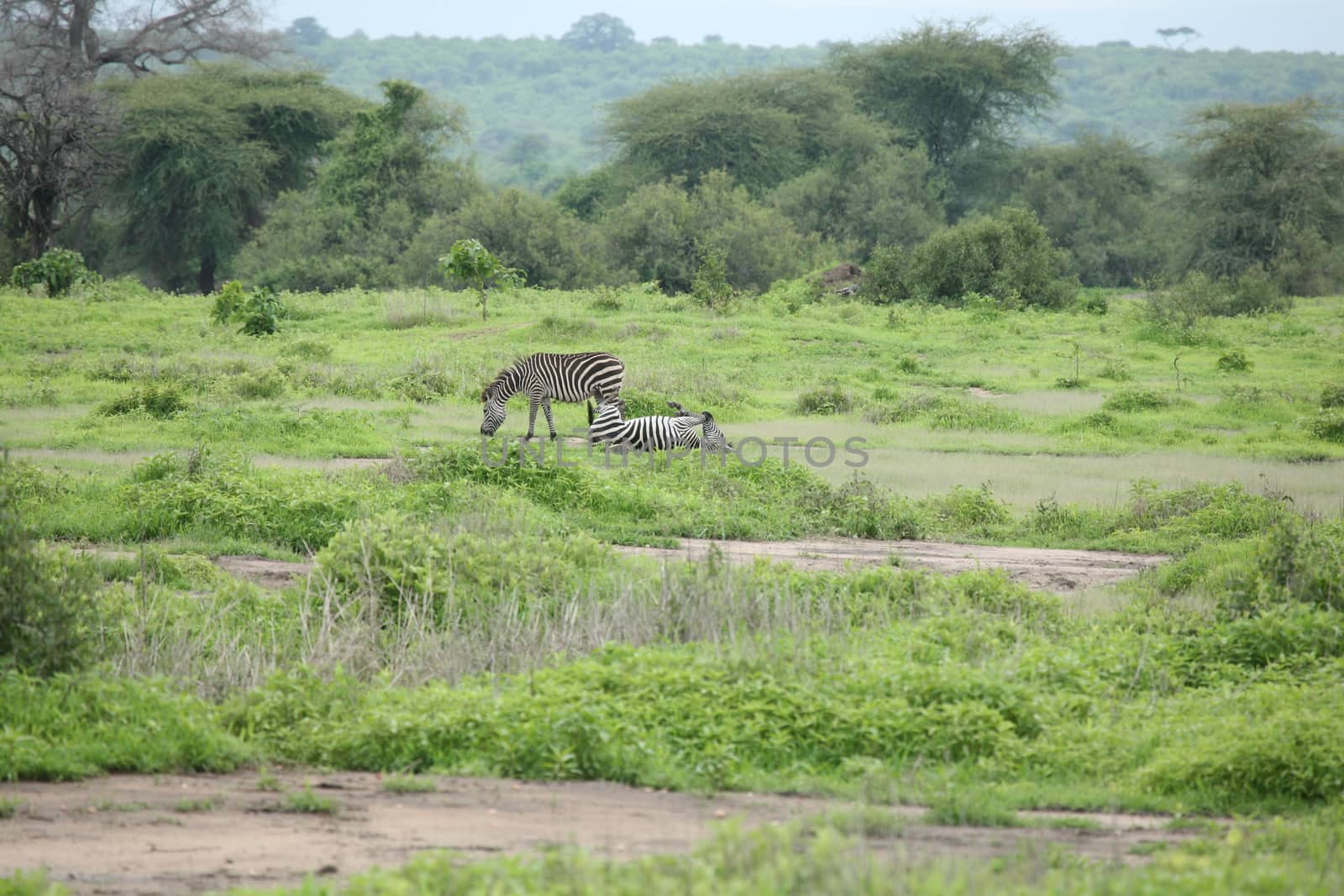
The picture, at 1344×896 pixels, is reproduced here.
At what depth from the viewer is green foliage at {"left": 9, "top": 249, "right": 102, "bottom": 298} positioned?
92.1 feet

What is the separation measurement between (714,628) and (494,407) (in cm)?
784

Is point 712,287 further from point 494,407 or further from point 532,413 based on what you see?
point 532,413

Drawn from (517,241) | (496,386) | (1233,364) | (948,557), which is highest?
(517,241)

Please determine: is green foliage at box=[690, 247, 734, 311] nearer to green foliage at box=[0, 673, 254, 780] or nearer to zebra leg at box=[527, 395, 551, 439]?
zebra leg at box=[527, 395, 551, 439]

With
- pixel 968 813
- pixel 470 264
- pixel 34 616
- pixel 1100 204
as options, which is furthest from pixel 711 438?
pixel 1100 204

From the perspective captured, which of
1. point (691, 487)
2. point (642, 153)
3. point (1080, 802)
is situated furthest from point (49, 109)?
point (1080, 802)

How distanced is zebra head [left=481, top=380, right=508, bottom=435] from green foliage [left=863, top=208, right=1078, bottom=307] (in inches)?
602

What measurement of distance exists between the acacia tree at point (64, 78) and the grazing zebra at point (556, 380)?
2215 cm

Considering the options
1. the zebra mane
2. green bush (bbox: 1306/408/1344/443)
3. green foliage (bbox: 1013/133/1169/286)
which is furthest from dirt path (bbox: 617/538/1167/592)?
green foliage (bbox: 1013/133/1169/286)

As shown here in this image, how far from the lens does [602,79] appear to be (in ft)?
378

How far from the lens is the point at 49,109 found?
32.3 m

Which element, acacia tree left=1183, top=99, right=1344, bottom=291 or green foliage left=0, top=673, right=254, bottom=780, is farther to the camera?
acacia tree left=1183, top=99, right=1344, bottom=291

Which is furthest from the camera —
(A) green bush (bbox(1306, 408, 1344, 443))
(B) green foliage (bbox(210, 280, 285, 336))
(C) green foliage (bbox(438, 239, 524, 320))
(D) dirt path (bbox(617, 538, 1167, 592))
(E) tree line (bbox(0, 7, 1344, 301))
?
(E) tree line (bbox(0, 7, 1344, 301))

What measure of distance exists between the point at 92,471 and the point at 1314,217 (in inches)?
1201
